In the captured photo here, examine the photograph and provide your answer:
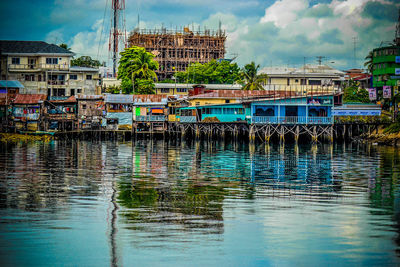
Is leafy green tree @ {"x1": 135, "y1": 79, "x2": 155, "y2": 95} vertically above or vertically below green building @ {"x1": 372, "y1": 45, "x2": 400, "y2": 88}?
below

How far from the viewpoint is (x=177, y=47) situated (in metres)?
133

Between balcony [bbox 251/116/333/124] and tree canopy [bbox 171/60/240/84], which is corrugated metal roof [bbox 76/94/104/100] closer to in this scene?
balcony [bbox 251/116/333/124]

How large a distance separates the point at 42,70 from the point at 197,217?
238 feet

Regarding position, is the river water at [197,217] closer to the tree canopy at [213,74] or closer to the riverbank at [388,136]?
the riverbank at [388,136]

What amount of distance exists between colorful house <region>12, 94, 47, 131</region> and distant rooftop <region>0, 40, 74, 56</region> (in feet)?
39.0

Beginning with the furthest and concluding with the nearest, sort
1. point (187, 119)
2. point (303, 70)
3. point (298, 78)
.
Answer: point (303, 70), point (298, 78), point (187, 119)

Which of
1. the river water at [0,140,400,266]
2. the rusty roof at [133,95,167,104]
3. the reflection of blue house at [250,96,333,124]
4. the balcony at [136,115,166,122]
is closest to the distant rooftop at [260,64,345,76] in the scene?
the rusty roof at [133,95,167,104]

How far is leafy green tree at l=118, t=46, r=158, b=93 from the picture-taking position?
3607 inches

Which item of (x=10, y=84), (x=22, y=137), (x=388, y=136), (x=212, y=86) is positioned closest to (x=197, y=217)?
(x=388, y=136)

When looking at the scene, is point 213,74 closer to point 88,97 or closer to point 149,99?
point 149,99

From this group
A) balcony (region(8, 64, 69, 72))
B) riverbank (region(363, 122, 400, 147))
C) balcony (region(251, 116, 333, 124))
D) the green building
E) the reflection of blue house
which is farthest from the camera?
the green building

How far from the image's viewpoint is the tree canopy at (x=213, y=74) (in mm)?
111169

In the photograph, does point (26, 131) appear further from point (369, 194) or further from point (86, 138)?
point (369, 194)

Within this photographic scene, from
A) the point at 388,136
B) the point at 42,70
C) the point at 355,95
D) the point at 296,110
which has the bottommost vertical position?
the point at 388,136
